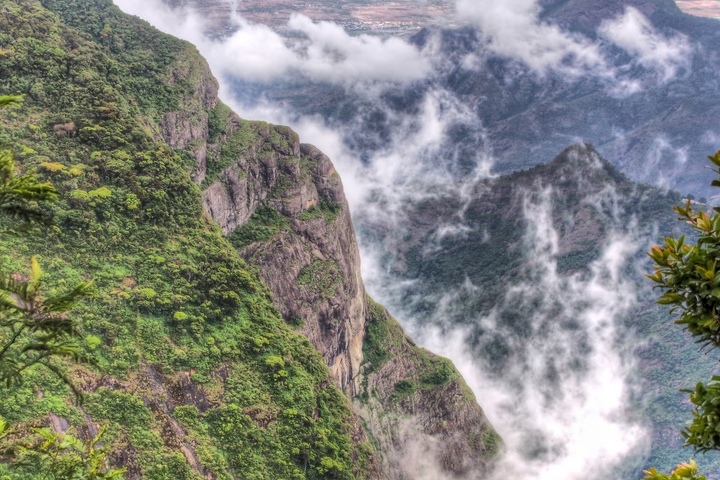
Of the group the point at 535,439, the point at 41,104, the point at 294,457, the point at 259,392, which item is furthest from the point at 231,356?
the point at 535,439

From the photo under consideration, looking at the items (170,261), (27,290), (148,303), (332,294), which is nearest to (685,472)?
(27,290)

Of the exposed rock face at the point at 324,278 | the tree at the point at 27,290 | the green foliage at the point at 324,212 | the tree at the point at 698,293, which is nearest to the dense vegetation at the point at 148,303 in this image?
the exposed rock face at the point at 324,278

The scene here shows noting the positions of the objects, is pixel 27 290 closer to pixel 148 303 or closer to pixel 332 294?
pixel 148 303

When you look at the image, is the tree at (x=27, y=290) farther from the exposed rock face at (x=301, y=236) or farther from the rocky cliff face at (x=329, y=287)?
the exposed rock face at (x=301, y=236)

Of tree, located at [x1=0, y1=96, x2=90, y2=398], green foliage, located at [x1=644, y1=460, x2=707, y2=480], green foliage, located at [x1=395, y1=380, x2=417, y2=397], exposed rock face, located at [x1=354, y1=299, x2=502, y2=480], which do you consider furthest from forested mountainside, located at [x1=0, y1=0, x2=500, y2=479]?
green foliage, located at [x1=644, y1=460, x2=707, y2=480]

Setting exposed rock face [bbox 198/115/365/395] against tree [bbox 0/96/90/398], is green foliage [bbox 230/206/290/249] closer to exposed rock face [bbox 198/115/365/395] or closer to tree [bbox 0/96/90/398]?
exposed rock face [bbox 198/115/365/395]
